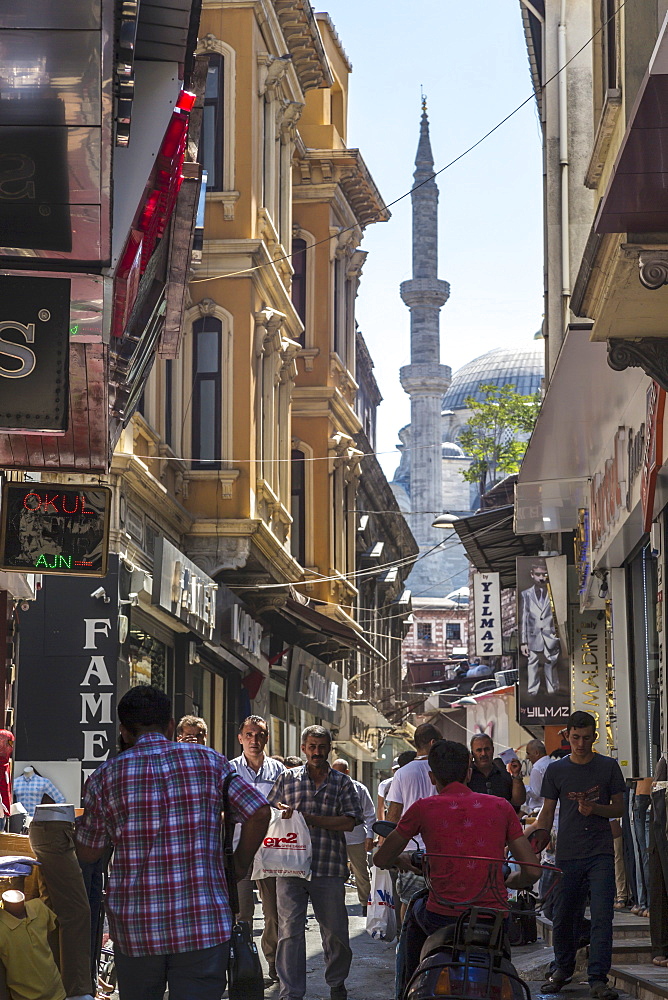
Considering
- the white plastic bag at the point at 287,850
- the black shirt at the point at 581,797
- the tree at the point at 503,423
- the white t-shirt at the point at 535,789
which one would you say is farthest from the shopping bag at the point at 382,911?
the tree at the point at 503,423

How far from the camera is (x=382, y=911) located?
11.7 meters

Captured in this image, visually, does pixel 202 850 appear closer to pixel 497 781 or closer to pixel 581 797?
pixel 581 797

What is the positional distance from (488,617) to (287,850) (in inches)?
1252

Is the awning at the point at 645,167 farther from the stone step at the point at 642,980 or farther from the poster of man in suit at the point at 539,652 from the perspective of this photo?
the poster of man in suit at the point at 539,652

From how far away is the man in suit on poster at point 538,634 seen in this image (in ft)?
74.0

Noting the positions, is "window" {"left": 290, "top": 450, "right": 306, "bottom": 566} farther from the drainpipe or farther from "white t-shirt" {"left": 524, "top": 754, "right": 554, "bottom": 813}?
"white t-shirt" {"left": 524, "top": 754, "right": 554, "bottom": 813}

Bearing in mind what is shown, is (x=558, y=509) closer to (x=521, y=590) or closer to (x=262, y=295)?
(x=521, y=590)

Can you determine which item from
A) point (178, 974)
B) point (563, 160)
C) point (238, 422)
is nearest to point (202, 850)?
point (178, 974)

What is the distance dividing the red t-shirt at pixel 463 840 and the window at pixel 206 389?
17.9 metres

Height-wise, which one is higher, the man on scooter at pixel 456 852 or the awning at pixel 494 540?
the awning at pixel 494 540

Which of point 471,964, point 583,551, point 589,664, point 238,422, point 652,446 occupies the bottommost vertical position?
point 471,964

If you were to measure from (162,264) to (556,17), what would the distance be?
8781 mm

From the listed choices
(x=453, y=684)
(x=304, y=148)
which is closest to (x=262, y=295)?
(x=304, y=148)

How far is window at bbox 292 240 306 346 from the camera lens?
34531 millimetres
